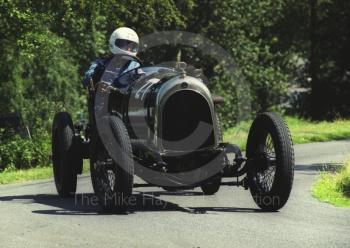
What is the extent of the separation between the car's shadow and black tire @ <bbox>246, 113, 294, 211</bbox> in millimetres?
263

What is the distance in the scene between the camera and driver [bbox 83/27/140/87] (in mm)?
10703

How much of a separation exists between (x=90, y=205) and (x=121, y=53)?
6.90 feet

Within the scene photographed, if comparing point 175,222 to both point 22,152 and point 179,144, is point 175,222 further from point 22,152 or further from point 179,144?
point 22,152

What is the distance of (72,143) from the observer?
1095 centimetres

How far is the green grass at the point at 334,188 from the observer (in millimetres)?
10441

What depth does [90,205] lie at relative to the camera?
33.4 ft

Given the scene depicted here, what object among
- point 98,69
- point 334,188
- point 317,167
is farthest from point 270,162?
point 317,167

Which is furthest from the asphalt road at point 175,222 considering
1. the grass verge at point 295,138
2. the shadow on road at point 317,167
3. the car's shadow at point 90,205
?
the grass verge at point 295,138

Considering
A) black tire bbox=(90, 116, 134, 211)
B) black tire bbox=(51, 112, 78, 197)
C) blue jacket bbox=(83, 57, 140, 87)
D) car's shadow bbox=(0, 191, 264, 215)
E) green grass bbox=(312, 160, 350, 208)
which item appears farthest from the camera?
black tire bbox=(51, 112, 78, 197)

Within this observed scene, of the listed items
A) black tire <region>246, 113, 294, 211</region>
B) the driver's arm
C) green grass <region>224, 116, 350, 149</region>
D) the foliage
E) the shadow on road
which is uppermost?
the driver's arm

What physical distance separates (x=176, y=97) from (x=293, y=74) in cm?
3946

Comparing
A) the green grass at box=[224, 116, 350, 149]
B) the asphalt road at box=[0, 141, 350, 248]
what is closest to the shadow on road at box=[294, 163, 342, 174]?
the asphalt road at box=[0, 141, 350, 248]

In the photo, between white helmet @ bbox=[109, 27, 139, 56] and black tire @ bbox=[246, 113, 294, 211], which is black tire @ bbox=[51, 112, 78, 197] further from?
black tire @ bbox=[246, 113, 294, 211]

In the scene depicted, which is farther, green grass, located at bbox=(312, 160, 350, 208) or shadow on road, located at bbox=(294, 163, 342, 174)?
shadow on road, located at bbox=(294, 163, 342, 174)
